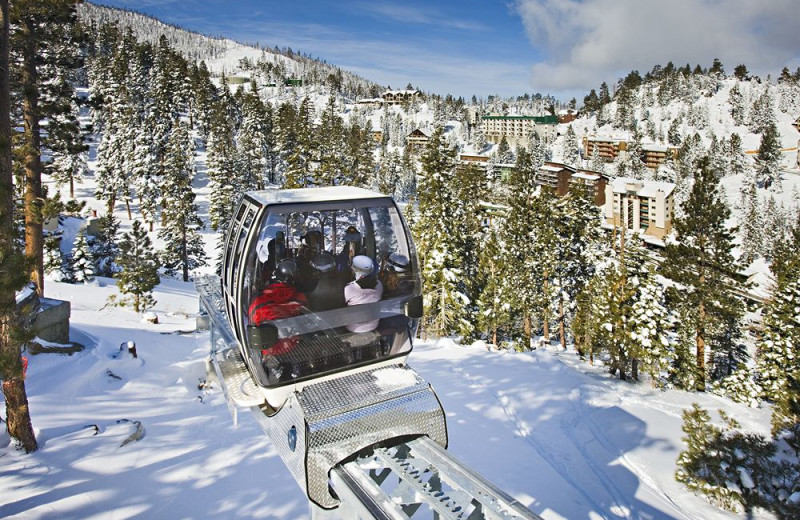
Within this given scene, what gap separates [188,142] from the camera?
220 ft

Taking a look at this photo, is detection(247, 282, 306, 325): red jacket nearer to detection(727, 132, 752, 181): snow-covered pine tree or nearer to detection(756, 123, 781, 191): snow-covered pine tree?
detection(756, 123, 781, 191): snow-covered pine tree

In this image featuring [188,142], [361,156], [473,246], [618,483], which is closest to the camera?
[618,483]

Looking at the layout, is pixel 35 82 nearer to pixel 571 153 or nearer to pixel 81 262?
pixel 81 262

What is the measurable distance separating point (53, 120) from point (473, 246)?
2761cm

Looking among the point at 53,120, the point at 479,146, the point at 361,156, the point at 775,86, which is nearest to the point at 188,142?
the point at 361,156

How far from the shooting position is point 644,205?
70.9m

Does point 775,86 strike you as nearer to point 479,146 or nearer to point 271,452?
point 479,146

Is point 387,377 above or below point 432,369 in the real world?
above

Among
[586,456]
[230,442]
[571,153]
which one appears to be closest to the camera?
[230,442]

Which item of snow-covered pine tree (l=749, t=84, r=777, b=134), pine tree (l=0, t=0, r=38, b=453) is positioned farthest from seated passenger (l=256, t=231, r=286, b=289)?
snow-covered pine tree (l=749, t=84, r=777, b=134)

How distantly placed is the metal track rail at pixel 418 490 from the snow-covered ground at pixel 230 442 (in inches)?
54.3

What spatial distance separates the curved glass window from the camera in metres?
4.81

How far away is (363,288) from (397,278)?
451 millimetres

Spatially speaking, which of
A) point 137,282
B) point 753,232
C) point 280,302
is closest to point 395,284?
point 280,302
